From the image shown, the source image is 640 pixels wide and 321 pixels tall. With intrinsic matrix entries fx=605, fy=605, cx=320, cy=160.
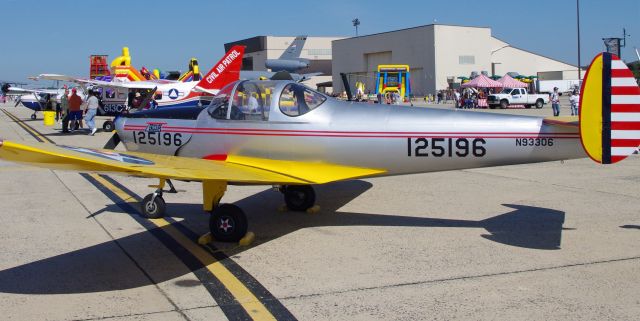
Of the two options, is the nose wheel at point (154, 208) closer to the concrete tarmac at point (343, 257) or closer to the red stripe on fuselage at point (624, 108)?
the concrete tarmac at point (343, 257)

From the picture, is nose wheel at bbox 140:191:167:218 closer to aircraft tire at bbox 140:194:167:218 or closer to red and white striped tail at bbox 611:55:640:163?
aircraft tire at bbox 140:194:167:218

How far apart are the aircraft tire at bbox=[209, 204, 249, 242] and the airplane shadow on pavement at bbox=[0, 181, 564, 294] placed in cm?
17

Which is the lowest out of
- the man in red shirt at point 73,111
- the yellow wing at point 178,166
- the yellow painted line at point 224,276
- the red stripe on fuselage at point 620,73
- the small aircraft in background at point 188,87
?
the yellow painted line at point 224,276

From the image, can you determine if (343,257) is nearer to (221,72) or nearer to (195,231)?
(195,231)

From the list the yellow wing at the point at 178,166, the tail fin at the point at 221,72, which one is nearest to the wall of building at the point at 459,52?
the tail fin at the point at 221,72

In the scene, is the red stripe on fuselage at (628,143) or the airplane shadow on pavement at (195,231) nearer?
the airplane shadow on pavement at (195,231)

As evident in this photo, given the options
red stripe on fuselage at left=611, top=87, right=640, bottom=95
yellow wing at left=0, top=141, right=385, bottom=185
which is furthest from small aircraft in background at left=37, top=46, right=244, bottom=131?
red stripe on fuselage at left=611, top=87, right=640, bottom=95

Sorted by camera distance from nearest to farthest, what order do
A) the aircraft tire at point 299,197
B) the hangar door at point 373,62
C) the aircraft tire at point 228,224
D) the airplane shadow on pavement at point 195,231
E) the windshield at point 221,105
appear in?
the airplane shadow on pavement at point 195,231, the aircraft tire at point 228,224, the windshield at point 221,105, the aircraft tire at point 299,197, the hangar door at point 373,62

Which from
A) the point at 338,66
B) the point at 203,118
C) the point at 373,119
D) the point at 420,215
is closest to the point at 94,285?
the point at 203,118

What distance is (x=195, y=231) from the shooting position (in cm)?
743

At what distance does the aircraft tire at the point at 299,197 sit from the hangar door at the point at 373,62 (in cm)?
7547

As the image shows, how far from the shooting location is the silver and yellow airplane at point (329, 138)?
5734 mm

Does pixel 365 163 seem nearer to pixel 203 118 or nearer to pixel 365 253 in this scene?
pixel 365 253

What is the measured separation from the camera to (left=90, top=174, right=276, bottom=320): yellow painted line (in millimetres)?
4621
